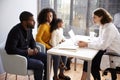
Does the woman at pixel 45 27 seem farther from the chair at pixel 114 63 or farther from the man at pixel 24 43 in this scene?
the chair at pixel 114 63

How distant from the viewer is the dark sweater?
8.49 ft

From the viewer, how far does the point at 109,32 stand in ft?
8.63

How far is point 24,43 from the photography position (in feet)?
9.16

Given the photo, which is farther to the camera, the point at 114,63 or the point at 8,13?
the point at 8,13

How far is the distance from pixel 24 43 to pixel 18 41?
0.13 meters

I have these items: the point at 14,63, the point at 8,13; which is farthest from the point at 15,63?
the point at 8,13

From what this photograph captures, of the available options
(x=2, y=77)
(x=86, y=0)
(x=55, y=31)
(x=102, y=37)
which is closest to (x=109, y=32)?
(x=102, y=37)

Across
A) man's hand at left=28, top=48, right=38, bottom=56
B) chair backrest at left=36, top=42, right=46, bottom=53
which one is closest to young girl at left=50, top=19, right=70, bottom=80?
chair backrest at left=36, top=42, right=46, bottom=53

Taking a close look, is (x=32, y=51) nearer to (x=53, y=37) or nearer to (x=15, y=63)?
(x=15, y=63)

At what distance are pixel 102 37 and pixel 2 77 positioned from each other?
1.67 m

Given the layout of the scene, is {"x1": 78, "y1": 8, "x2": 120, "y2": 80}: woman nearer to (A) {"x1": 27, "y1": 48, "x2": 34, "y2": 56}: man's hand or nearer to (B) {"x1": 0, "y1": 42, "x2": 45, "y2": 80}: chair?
(A) {"x1": 27, "y1": 48, "x2": 34, "y2": 56}: man's hand

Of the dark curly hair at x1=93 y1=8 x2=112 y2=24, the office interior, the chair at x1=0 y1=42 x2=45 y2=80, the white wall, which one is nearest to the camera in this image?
the chair at x1=0 y1=42 x2=45 y2=80

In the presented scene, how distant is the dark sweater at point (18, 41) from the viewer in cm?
259

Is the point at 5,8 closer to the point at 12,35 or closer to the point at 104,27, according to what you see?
the point at 12,35
